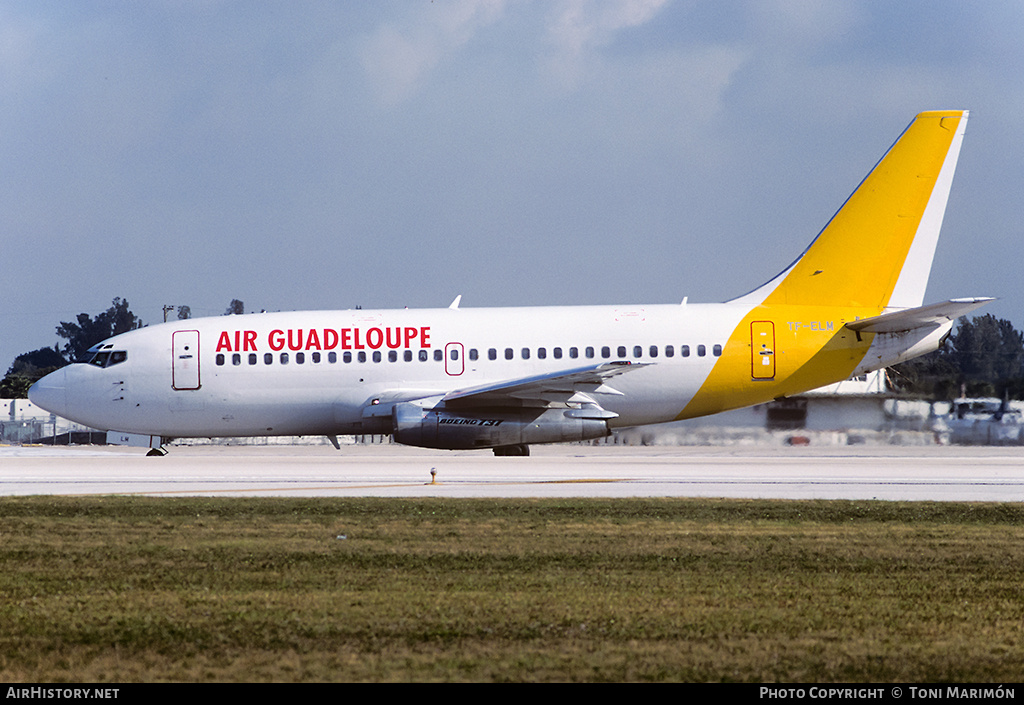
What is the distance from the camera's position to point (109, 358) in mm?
30312

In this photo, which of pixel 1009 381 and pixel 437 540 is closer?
pixel 437 540

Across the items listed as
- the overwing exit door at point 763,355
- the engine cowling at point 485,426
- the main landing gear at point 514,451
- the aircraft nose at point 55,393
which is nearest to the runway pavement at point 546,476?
the engine cowling at point 485,426

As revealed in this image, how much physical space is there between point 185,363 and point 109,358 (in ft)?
7.21

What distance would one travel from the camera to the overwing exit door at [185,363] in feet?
97.7

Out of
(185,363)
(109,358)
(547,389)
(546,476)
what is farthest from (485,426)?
(109,358)

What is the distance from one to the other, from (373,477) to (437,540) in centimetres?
953

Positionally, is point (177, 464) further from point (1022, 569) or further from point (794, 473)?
point (1022, 569)

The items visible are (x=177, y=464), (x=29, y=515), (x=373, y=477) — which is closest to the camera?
(x=29, y=515)

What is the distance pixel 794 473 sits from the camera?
23281mm

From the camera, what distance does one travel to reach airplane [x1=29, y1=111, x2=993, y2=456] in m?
29.0

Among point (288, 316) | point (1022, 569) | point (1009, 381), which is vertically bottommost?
point (1022, 569)

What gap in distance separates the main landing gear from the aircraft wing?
8.87ft

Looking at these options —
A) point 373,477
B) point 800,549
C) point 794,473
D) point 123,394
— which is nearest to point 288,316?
point 123,394

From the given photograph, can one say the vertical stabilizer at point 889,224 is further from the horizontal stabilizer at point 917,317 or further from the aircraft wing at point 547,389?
the aircraft wing at point 547,389
